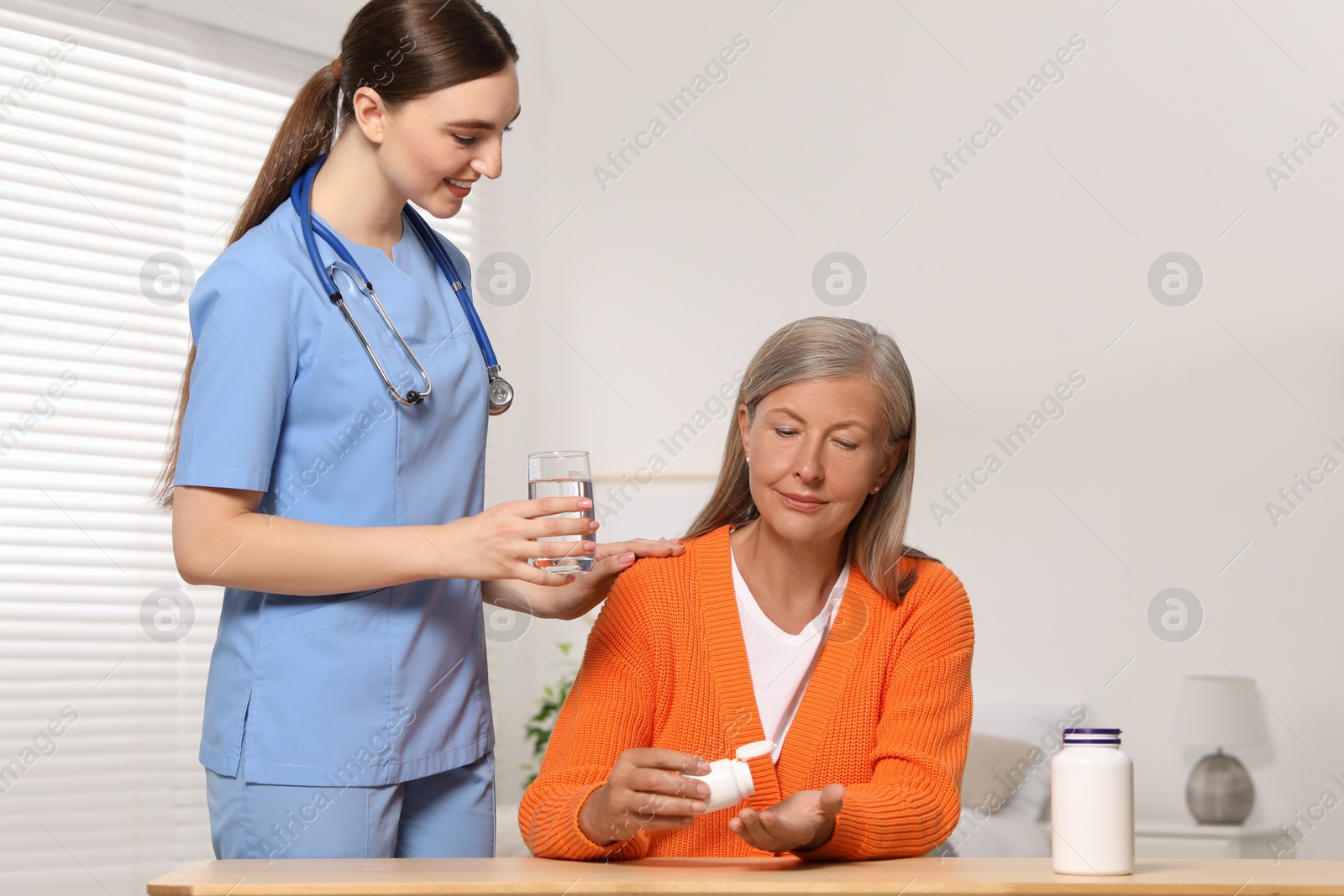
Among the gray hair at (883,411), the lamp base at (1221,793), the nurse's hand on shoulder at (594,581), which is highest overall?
the gray hair at (883,411)

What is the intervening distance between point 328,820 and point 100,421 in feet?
7.00

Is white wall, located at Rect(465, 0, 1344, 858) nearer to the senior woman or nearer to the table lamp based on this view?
the table lamp

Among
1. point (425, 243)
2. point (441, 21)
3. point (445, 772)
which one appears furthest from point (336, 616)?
point (441, 21)

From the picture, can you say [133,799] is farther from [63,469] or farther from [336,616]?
[336,616]

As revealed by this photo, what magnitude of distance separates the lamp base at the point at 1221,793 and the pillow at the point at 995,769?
0.42 m

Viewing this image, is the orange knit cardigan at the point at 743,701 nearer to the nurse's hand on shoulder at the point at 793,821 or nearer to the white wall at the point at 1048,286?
the nurse's hand on shoulder at the point at 793,821

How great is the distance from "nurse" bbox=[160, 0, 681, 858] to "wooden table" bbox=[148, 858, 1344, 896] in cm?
19

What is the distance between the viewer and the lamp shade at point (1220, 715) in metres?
3.29

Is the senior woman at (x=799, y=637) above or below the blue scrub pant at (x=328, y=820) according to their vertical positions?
above

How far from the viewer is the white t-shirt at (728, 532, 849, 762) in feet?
5.40

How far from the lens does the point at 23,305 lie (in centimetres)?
298

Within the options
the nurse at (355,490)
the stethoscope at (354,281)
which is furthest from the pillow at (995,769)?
the stethoscope at (354,281)

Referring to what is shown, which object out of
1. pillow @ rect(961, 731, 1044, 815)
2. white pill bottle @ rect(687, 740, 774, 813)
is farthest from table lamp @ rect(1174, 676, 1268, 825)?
white pill bottle @ rect(687, 740, 774, 813)

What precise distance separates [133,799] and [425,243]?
218 cm
